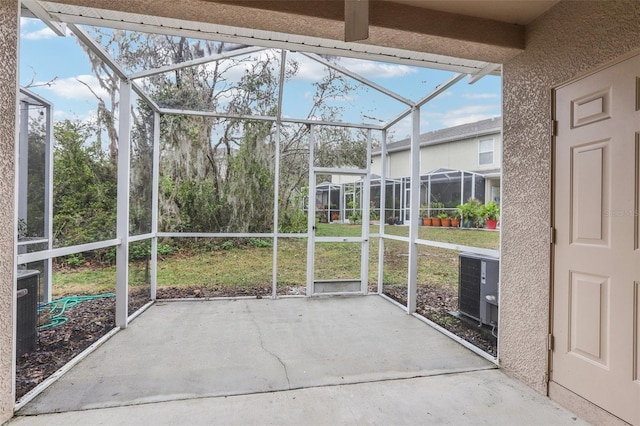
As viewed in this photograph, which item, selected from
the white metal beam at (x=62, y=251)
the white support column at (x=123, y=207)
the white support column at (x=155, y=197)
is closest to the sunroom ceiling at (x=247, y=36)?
the white support column at (x=123, y=207)

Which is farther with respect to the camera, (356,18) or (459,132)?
(459,132)

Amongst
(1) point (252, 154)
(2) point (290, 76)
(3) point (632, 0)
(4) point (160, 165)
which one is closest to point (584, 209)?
(3) point (632, 0)

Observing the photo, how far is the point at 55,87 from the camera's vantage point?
10.2 feet

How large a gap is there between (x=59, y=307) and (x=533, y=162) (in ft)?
15.3

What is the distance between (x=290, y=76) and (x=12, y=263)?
3.46 meters

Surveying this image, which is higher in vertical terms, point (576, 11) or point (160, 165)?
point (576, 11)

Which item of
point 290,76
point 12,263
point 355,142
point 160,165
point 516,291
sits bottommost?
point 516,291

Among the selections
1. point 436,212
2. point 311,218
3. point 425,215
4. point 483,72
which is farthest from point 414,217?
point 483,72

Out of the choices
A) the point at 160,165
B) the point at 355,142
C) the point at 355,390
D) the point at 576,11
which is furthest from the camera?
the point at 355,142

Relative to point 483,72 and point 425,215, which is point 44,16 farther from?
point 425,215

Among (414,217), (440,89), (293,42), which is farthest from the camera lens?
(414,217)

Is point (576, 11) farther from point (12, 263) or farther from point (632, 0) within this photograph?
point (12, 263)

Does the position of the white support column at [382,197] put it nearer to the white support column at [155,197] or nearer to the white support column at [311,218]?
the white support column at [311,218]

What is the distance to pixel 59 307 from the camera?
3.43 meters
